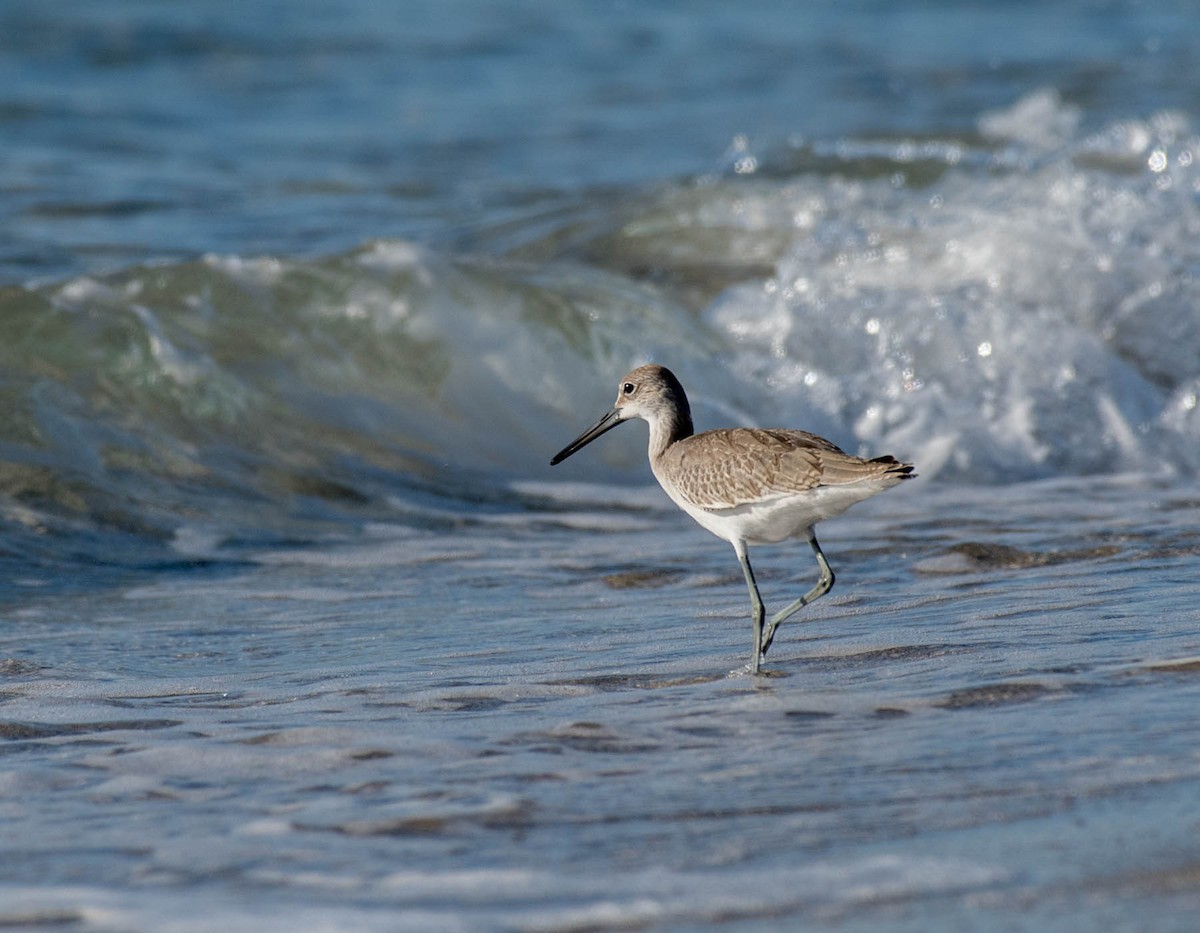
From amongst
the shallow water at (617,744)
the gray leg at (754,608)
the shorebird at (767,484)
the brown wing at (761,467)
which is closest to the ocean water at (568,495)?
the shallow water at (617,744)

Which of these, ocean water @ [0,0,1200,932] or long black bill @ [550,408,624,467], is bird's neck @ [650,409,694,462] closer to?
long black bill @ [550,408,624,467]

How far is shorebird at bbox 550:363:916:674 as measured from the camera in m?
5.13

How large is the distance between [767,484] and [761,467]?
73 millimetres

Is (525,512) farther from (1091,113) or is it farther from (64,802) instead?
(1091,113)

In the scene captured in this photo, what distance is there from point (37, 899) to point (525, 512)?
4.95 m

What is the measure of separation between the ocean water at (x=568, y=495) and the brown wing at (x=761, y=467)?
52cm

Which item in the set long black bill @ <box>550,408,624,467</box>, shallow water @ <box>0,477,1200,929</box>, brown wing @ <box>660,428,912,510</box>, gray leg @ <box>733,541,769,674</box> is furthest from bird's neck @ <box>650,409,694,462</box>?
gray leg @ <box>733,541,769,674</box>

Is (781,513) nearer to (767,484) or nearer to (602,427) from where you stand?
(767,484)

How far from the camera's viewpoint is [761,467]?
17.6ft

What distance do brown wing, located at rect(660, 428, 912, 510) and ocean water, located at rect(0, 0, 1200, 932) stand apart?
0.52m

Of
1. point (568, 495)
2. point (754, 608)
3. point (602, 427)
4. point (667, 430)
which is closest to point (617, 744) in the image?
point (754, 608)

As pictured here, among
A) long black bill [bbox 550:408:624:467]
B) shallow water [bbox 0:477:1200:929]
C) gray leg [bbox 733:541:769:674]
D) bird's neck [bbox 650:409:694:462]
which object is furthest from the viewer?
long black bill [bbox 550:408:624:467]

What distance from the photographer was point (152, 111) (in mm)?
17172

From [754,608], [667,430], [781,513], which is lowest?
[754,608]
